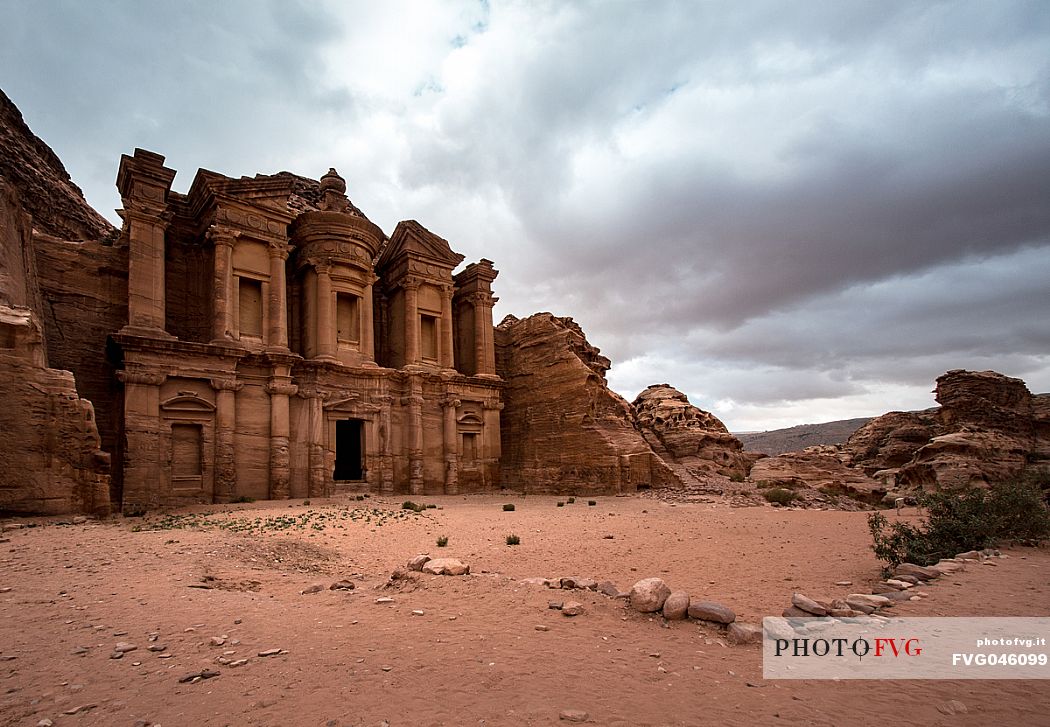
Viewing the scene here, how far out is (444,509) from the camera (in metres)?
19.2

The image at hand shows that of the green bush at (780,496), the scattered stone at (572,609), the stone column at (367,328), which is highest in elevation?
the stone column at (367,328)

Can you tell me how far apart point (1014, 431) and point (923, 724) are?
94.6 feet

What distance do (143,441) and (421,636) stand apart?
1895 cm

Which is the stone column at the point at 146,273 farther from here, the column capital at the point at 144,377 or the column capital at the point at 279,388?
the column capital at the point at 279,388

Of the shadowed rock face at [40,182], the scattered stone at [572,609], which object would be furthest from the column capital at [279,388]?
the scattered stone at [572,609]

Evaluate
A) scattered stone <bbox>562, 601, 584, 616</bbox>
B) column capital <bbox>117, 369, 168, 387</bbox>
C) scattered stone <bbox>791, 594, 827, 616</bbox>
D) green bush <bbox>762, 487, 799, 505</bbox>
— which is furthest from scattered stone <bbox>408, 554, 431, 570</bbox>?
column capital <bbox>117, 369, 168, 387</bbox>

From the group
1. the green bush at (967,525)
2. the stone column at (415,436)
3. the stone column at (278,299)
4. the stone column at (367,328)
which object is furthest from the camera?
the stone column at (367,328)

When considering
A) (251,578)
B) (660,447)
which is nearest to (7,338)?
(251,578)

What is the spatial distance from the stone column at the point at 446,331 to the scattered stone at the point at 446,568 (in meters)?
22.1

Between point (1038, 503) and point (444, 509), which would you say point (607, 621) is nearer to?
point (1038, 503)

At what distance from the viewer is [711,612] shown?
548cm

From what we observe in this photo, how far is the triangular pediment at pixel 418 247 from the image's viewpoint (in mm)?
29578

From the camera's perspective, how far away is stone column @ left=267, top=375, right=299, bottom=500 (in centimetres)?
2191

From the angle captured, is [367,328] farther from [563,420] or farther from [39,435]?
[39,435]
